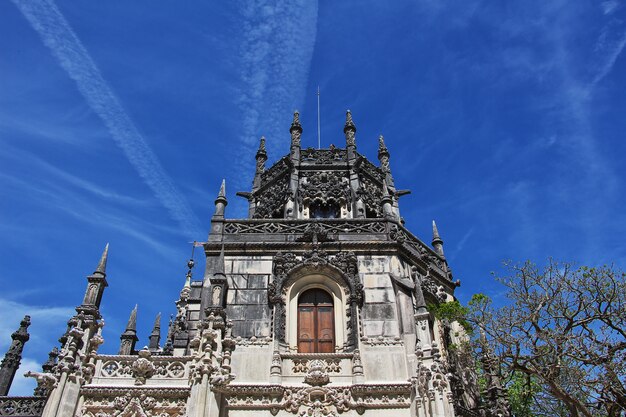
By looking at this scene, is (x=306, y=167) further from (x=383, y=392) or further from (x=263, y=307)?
(x=383, y=392)

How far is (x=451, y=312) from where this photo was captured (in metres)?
18.7

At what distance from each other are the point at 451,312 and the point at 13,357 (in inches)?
588

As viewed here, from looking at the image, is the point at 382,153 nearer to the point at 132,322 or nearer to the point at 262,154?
the point at 262,154

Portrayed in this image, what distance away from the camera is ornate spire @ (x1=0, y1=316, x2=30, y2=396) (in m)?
16.1

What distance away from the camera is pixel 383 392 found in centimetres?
1548

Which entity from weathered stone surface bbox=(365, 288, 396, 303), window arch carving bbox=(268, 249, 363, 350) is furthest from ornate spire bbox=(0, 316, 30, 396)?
weathered stone surface bbox=(365, 288, 396, 303)

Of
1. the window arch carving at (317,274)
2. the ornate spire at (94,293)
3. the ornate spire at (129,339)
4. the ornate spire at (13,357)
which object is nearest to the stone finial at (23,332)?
the ornate spire at (13,357)

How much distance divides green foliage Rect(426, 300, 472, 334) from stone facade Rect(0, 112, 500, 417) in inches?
10.2

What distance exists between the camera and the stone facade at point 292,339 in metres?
13.5

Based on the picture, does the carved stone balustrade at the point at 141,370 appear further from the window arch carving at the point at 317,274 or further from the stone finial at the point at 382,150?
the stone finial at the point at 382,150

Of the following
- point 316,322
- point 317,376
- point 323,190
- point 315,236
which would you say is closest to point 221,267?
point 315,236

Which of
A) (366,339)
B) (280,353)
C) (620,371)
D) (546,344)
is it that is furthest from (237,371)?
(620,371)

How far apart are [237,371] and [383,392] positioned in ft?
14.8

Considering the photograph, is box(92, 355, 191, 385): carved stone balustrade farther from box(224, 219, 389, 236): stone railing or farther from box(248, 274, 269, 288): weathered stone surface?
box(224, 219, 389, 236): stone railing
